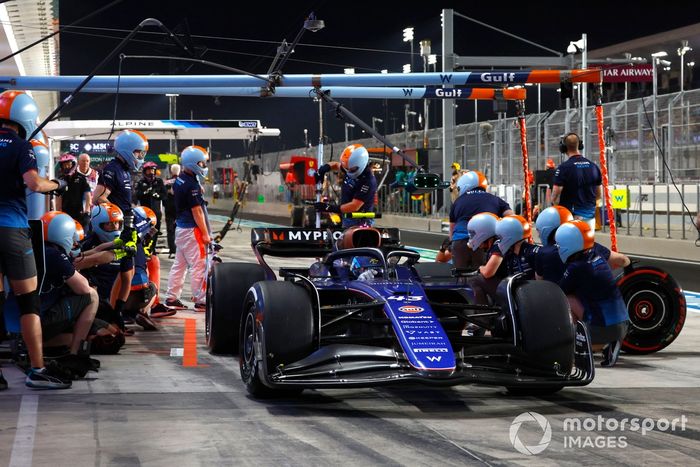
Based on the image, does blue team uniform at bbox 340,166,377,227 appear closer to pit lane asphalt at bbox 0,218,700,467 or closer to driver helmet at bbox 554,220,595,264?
driver helmet at bbox 554,220,595,264

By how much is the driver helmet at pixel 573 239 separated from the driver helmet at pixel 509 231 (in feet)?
1.89

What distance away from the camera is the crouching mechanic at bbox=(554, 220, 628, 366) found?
8.71 metres

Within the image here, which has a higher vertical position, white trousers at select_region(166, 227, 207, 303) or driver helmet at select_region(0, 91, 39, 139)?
driver helmet at select_region(0, 91, 39, 139)

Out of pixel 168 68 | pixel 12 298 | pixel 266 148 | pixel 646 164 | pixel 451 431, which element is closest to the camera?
pixel 451 431

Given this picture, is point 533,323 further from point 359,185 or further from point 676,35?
point 676,35

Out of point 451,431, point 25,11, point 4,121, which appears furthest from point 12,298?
point 25,11

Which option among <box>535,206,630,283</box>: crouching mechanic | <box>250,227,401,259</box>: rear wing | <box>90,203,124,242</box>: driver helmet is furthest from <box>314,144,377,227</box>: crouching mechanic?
<box>535,206,630,283</box>: crouching mechanic

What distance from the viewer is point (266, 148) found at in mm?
96562

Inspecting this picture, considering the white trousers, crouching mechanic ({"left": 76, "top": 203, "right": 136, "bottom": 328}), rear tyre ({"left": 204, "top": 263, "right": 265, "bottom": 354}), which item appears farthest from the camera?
the white trousers

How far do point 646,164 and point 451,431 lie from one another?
23.0 meters

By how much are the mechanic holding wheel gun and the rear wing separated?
213 cm

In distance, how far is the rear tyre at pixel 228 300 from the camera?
359 inches

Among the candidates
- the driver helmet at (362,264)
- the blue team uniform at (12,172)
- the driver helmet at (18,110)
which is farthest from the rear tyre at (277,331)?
the driver helmet at (18,110)

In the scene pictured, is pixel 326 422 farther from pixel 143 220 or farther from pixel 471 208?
pixel 143 220
